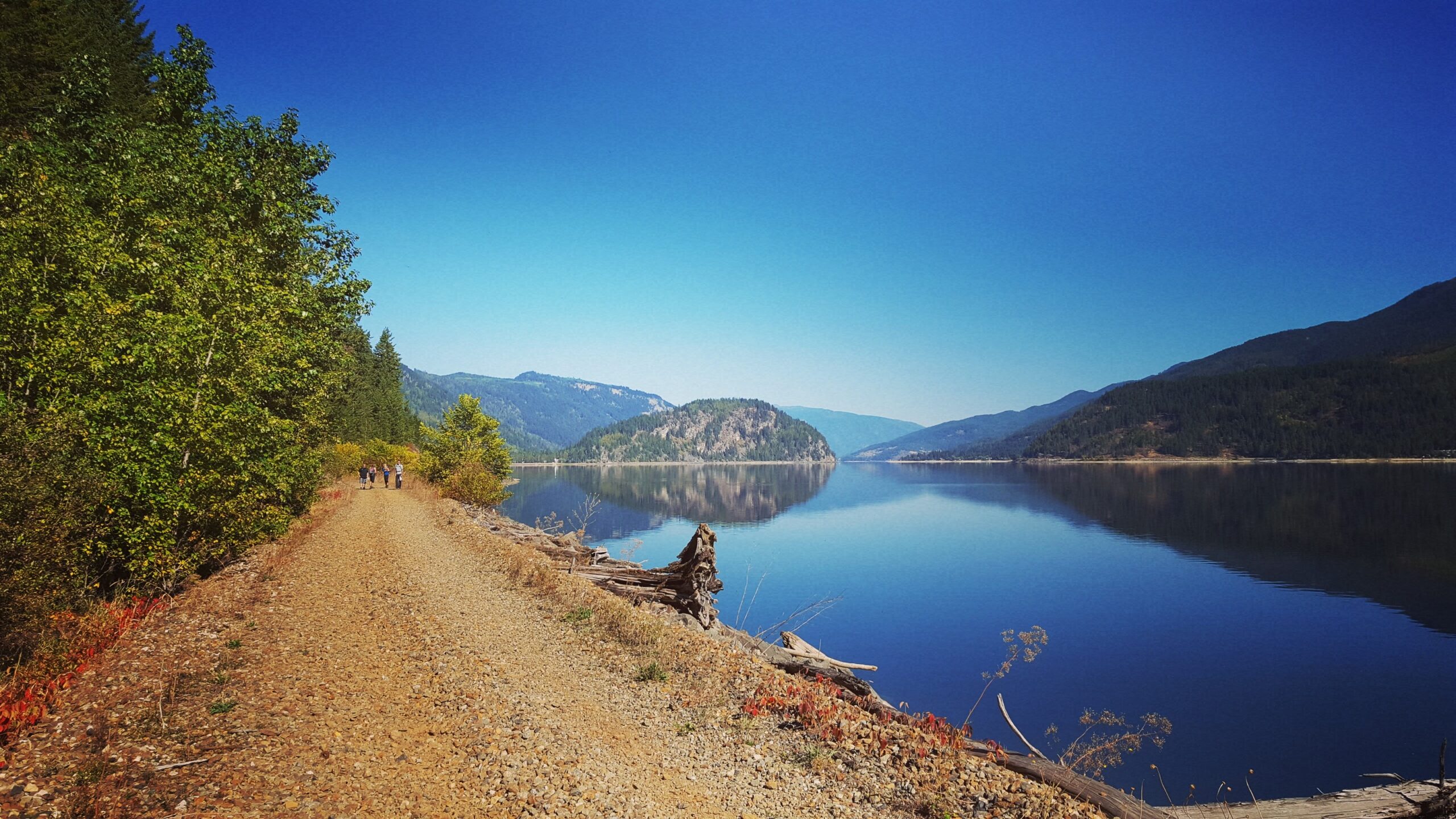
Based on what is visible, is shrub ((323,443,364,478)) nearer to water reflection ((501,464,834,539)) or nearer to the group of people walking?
the group of people walking

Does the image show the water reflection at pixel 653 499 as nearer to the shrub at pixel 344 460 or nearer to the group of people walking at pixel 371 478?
the group of people walking at pixel 371 478

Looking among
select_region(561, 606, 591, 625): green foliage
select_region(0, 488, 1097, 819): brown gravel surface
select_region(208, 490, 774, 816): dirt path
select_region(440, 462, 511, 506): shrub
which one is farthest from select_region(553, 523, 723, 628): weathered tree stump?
select_region(440, 462, 511, 506): shrub

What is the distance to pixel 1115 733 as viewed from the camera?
1526 cm

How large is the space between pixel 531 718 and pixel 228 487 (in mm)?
10284

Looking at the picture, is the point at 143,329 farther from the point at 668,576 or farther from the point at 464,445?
the point at 464,445

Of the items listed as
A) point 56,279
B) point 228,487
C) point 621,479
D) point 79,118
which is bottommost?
point 621,479

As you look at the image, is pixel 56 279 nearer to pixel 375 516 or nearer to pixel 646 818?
pixel 646 818

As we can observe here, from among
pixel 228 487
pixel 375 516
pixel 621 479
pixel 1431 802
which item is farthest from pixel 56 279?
pixel 621 479

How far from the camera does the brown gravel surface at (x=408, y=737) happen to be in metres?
6.22

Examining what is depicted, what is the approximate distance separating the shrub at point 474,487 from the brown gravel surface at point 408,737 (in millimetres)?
26716

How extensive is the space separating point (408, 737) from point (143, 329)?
11.0m

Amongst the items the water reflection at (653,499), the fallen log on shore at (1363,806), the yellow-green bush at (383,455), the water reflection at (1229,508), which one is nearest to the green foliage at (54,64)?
the water reflection at (653,499)

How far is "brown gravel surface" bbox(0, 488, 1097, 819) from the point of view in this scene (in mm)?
6223

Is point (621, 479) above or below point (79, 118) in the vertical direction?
below
